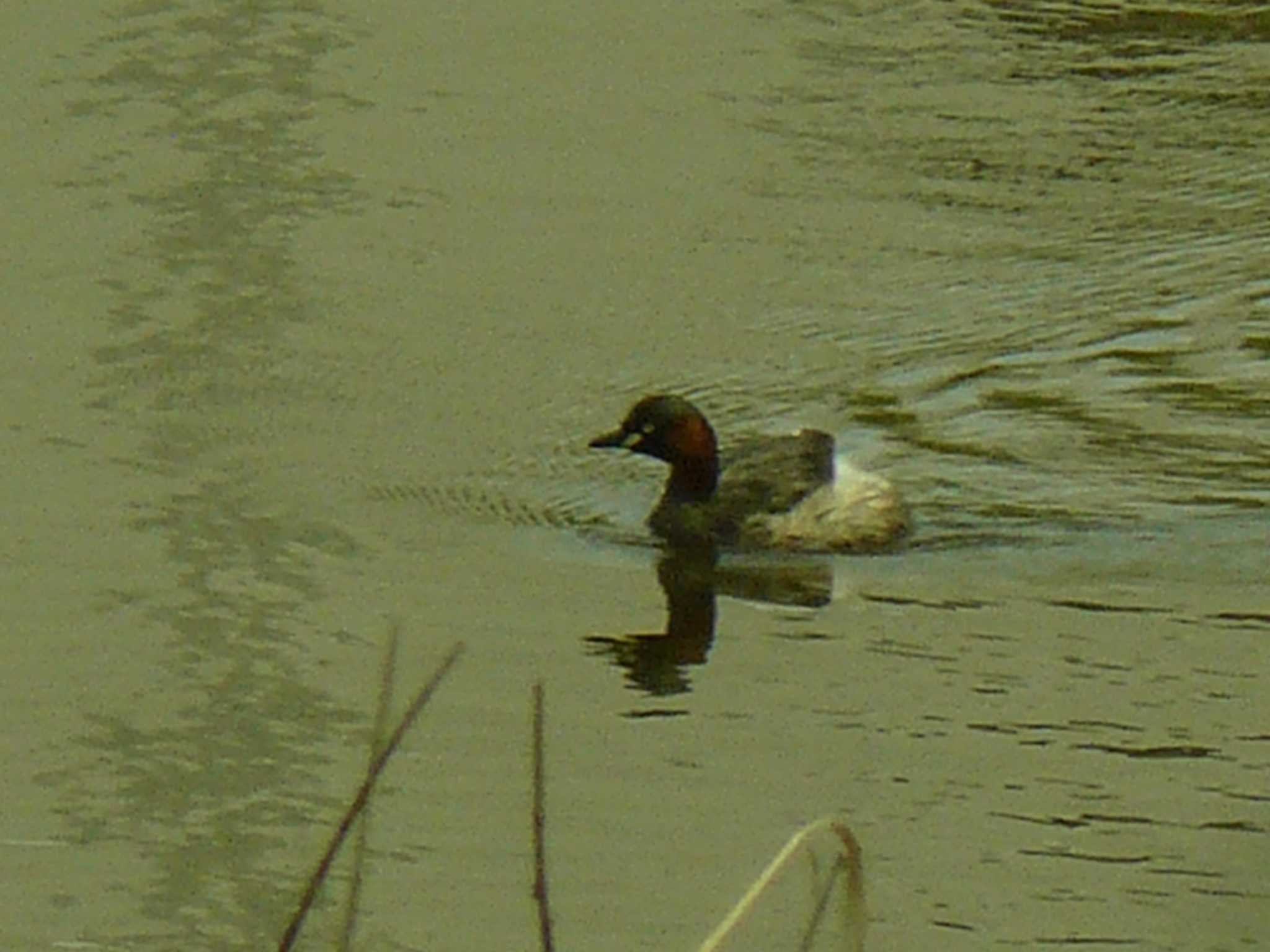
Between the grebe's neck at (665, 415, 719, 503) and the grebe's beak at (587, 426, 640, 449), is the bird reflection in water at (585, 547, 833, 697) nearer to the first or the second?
the grebe's neck at (665, 415, 719, 503)

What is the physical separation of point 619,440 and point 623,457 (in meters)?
0.88

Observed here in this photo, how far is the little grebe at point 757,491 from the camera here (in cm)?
1252

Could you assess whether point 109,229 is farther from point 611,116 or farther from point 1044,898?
point 1044,898

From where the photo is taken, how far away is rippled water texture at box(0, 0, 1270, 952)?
8.98 metres

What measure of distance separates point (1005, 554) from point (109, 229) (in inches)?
185

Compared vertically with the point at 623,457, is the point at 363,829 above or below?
above

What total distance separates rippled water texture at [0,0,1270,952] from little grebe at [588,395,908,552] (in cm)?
16

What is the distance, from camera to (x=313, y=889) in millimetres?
4461

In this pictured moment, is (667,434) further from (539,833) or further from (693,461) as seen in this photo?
(539,833)

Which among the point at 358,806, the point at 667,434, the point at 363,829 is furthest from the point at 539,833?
the point at 667,434

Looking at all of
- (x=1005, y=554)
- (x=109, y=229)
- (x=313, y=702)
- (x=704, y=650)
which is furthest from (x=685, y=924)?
(x=109, y=229)

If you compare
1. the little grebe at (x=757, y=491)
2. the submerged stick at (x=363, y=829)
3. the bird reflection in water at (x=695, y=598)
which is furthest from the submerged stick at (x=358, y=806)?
the little grebe at (x=757, y=491)

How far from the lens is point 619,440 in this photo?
12.9m

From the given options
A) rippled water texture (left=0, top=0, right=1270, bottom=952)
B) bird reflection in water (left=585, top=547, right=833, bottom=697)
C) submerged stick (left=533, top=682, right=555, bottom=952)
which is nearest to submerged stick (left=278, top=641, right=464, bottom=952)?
submerged stick (left=533, top=682, right=555, bottom=952)
